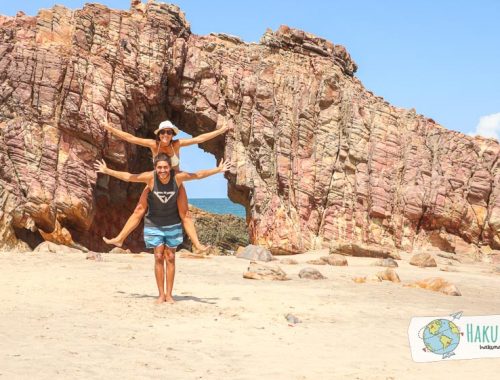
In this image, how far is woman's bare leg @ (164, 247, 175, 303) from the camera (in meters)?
8.80

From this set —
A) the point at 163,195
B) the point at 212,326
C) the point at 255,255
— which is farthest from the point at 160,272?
the point at 255,255

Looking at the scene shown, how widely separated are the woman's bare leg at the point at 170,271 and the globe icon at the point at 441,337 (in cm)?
485

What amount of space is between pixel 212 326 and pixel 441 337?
128 inches

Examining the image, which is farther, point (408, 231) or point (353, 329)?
point (408, 231)

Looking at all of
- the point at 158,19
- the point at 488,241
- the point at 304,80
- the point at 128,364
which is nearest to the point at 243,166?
the point at 304,80

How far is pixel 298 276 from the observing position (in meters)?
12.7

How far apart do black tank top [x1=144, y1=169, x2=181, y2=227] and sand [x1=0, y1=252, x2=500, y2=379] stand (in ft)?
4.38

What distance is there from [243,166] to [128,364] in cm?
1798

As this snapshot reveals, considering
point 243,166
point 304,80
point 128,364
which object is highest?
point 304,80

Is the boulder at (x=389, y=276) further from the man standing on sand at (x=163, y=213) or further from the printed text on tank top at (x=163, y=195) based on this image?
the printed text on tank top at (x=163, y=195)

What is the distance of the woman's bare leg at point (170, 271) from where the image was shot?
8.80m

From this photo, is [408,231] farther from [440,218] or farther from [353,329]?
[353,329]

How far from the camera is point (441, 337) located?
15.8ft

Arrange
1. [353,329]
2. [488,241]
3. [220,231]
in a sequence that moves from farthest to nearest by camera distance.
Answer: [220,231] < [488,241] < [353,329]
